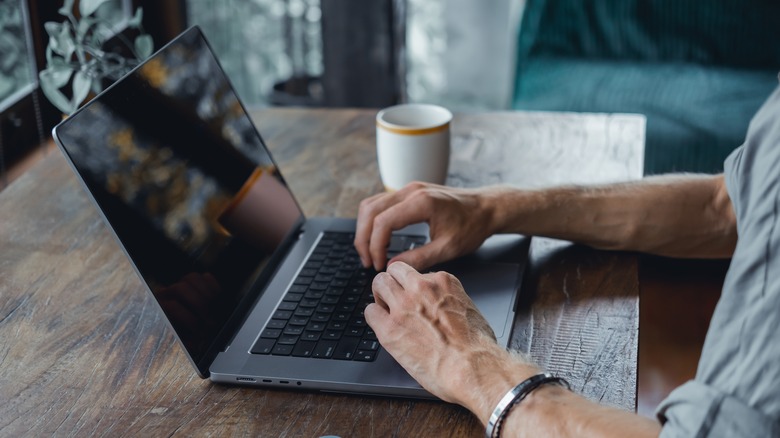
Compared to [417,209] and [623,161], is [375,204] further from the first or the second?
[623,161]

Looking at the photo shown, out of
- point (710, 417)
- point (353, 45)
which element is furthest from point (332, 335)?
point (353, 45)

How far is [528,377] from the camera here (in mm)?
783

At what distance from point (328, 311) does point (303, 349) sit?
0.25 feet

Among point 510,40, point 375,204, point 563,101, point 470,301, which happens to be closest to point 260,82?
point 510,40

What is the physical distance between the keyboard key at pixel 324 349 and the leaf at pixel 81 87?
0.63 meters

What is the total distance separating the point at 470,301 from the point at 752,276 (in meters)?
0.30

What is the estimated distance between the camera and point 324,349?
864 millimetres

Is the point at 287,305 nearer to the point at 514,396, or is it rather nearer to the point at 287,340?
the point at 287,340

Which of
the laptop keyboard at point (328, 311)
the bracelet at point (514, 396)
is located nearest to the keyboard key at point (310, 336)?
the laptop keyboard at point (328, 311)

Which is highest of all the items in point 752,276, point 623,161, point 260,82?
point 752,276

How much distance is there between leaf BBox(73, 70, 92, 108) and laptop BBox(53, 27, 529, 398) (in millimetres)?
284

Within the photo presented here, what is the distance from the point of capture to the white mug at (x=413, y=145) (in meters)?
1.22

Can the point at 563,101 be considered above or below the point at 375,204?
below

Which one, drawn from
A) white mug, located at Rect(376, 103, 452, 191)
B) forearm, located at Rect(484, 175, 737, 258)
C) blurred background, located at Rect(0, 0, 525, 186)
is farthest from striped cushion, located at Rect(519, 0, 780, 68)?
forearm, located at Rect(484, 175, 737, 258)
